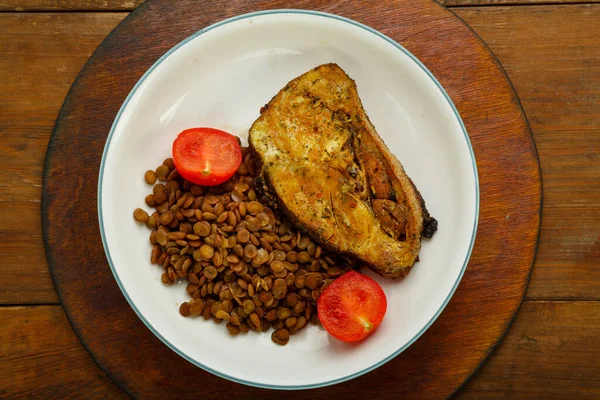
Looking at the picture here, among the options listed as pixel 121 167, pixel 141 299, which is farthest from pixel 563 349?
pixel 121 167

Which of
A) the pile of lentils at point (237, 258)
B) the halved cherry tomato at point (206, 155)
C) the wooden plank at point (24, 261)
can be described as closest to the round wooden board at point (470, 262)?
the wooden plank at point (24, 261)

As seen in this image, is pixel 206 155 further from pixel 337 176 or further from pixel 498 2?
pixel 498 2

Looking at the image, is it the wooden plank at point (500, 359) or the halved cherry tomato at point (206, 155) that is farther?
the wooden plank at point (500, 359)

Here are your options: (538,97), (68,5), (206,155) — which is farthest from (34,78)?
(538,97)

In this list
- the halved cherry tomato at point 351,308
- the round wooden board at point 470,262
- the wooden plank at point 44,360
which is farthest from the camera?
Answer: the wooden plank at point 44,360

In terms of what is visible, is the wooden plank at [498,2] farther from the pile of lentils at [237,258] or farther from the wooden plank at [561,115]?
the pile of lentils at [237,258]

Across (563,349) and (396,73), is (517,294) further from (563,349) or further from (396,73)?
(396,73)

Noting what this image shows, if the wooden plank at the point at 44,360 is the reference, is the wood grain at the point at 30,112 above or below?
above

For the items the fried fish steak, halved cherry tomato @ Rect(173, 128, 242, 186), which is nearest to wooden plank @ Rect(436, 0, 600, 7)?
the fried fish steak
